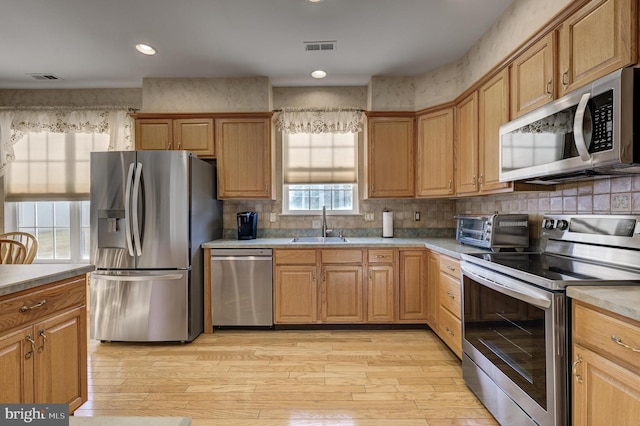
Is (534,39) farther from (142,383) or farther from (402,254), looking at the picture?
(142,383)

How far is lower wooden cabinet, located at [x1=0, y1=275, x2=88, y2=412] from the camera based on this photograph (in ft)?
4.59

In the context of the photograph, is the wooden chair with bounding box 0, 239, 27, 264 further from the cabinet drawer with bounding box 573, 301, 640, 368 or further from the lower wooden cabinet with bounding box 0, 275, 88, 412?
the cabinet drawer with bounding box 573, 301, 640, 368

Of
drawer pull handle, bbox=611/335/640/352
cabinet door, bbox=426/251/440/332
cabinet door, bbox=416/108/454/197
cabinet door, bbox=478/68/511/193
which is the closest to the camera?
drawer pull handle, bbox=611/335/640/352

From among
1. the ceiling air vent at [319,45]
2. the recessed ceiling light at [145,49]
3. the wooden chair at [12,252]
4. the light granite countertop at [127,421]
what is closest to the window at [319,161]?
the ceiling air vent at [319,45]

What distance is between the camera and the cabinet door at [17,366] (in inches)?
54.1

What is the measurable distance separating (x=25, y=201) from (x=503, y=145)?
5.03m

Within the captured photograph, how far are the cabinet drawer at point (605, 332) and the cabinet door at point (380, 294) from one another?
196cm

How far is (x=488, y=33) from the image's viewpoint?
8.80 ft

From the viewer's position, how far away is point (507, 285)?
1712mm

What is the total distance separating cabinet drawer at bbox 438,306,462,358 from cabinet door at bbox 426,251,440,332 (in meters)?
0.12

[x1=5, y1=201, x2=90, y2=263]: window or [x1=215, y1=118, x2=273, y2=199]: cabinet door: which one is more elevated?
[x1=215, y1=118, x2=273, y2=199]: cabinet door

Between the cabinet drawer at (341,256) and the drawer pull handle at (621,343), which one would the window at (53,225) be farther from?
the drawer pull handle at (621,343)

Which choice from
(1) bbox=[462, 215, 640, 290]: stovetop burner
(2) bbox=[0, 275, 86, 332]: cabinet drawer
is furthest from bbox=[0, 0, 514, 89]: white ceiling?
(2) bbox=[0, 275, 86, 332]: cabinet drawer

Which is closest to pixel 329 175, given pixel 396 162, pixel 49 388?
pixel 396 162
